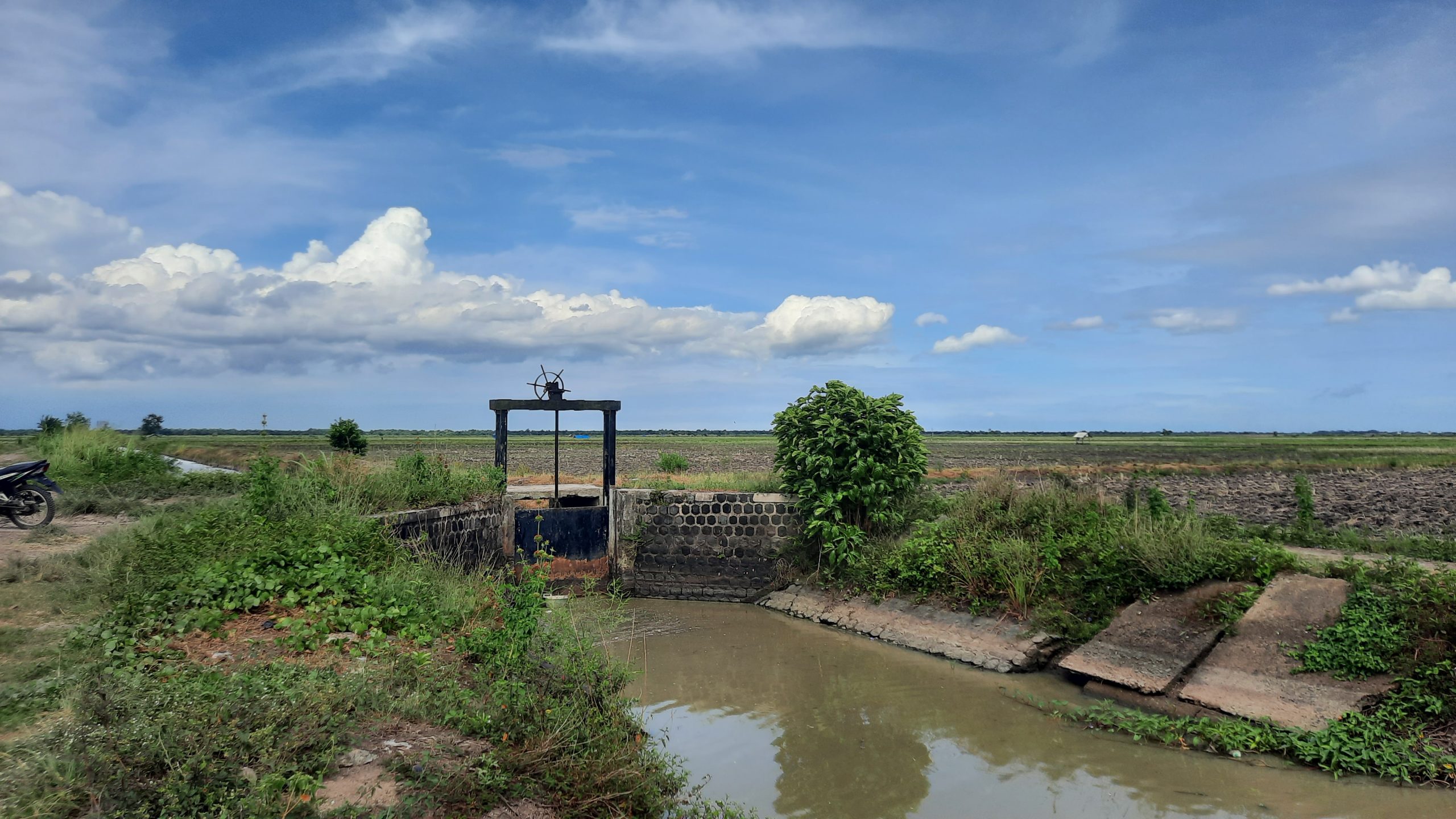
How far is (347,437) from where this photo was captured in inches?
861

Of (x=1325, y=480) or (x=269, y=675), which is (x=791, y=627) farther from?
(x=1325, y=480)

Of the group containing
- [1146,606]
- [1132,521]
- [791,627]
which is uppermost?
[1132,521]

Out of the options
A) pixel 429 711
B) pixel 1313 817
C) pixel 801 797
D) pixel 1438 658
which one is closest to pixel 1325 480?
pixel 1438 658

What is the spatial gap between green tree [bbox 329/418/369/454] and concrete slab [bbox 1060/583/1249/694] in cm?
1878

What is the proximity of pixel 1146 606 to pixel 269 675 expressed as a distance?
8.98m

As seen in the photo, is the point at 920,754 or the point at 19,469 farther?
the point at 19,469

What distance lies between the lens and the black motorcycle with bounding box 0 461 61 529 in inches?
483

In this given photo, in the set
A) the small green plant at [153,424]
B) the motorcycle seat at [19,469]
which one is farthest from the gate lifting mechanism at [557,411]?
the small green plant at [153,424]

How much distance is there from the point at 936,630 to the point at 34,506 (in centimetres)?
1376

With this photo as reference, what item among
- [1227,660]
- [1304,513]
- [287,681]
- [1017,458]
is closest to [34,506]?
[287,681]

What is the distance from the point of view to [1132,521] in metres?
10.7

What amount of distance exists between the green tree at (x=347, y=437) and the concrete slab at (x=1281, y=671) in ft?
65.6

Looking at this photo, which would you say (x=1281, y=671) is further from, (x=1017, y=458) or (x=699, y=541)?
(x=1017, y=458)

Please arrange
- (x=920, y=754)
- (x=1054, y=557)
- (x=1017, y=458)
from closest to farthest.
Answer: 1. (x=920, y=754)
2. (x=1054, y=557)
3. (x=1017, y=458)
